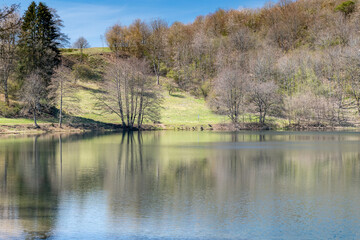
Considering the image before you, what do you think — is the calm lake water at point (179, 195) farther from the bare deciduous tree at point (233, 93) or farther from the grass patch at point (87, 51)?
the grass patch at point (87, 51)

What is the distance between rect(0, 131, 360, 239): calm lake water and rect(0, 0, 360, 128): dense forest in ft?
65.2

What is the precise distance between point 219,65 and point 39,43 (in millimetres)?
44589

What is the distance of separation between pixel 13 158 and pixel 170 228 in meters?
23.7

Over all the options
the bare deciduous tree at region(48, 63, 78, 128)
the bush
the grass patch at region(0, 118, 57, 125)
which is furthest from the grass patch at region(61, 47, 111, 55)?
the bush

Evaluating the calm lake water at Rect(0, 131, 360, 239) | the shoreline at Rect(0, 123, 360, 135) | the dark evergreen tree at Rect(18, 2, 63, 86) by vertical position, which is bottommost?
the calm lake water at Rect(0, 131, 360, 239)

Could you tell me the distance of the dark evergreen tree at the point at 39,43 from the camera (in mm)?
69438

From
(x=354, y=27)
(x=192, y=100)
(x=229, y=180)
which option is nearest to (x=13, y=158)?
(x=229, y=180)

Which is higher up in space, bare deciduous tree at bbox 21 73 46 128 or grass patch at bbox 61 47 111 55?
grass patch at bbox 61 47 111 55

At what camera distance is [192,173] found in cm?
2842

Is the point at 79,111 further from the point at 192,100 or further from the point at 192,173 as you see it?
the point at 192,173

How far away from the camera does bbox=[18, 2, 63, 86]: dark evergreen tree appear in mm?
69438

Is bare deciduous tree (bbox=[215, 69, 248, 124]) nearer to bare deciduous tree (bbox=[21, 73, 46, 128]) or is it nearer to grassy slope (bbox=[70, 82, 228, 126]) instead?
grassy slope (bbox=[70, 82, 228, 126])

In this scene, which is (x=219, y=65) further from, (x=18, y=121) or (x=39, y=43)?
(x=18, y=121)

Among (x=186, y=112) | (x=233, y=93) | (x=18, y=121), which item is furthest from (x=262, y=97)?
(x=18, y=121)
